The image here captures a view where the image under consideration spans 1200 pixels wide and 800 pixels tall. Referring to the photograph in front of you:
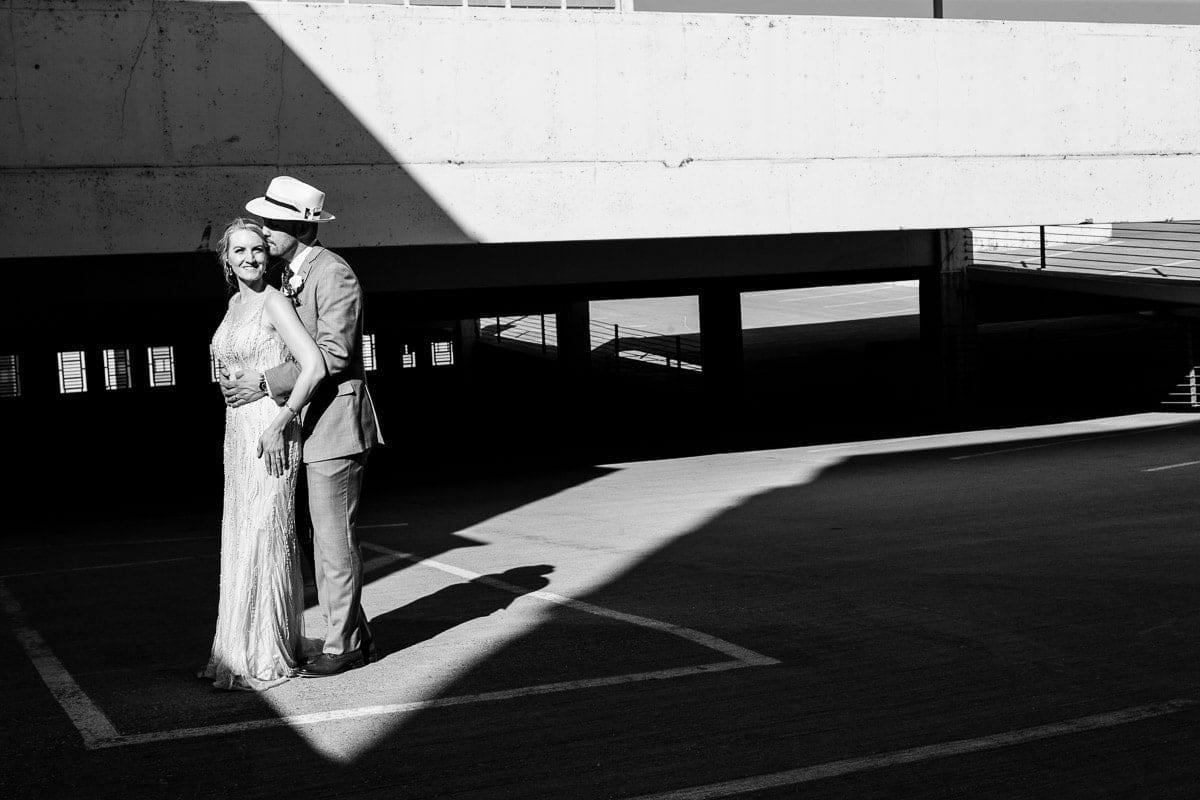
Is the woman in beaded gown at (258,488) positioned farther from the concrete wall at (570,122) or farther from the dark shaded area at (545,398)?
the dark shaded area at (545,398)

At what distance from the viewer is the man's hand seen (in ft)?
18.6

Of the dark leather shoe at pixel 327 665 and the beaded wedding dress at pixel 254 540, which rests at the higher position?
the beaded wedding dress at pixel 254 540

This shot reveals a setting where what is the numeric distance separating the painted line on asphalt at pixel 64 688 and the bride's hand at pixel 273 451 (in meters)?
1.18

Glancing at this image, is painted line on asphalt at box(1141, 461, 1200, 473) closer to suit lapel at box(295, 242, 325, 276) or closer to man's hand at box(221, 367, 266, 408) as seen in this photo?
suit lapel at box(295, 242, 325, 276)

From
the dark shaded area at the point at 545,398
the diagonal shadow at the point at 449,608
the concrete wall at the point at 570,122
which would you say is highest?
the concrete wall at the point at 570,122

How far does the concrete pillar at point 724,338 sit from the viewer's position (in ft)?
102

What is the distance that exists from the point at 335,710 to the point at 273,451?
3.62ft

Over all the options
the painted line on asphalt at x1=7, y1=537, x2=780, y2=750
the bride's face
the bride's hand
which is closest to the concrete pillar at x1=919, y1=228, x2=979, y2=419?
the painted line on asphalt at x1=7, y1=537, x2=780, y2=750

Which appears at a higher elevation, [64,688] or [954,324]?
[954,324]

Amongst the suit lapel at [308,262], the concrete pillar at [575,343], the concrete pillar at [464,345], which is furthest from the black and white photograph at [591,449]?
the concrete pillar at [464,345]

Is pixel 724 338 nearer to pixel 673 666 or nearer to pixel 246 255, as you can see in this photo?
pixel 673 666

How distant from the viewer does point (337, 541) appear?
18.9 ft

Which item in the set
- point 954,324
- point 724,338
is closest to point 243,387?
point 954,324

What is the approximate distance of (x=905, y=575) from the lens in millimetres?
8156
